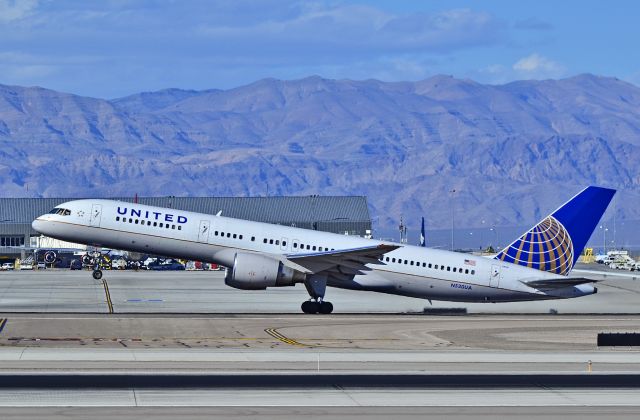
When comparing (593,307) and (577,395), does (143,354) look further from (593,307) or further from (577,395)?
(593,307)

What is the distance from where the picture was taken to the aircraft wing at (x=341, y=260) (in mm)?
59375

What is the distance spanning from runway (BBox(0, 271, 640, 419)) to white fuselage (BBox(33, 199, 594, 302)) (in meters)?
1.62

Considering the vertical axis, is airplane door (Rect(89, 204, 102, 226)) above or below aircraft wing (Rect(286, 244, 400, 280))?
above

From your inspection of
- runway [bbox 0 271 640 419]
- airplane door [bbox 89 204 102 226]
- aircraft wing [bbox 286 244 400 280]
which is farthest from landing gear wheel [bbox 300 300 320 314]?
airplane door [bbox 89 204 102 226]

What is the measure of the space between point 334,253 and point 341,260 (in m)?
0.93

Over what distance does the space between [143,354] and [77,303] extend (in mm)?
29209

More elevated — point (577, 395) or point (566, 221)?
point (566, 221)

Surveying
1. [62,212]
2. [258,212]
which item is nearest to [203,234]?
[62,212]

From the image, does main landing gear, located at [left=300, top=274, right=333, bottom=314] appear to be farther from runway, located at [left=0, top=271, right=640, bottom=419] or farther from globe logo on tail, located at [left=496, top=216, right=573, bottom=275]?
globe logo on tail, located at [left=496, top=216, right=573, bottom=275]

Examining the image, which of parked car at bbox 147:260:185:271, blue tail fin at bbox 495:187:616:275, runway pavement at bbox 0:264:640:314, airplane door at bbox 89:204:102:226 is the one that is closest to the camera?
airplane door at bbox 89:204:102:226

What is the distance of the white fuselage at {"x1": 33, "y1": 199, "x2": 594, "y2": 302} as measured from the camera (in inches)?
2389

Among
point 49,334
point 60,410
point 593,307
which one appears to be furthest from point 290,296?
point 60,410

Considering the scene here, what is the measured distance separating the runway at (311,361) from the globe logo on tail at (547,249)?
2608 millimetres

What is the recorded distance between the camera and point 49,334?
1922 inches
